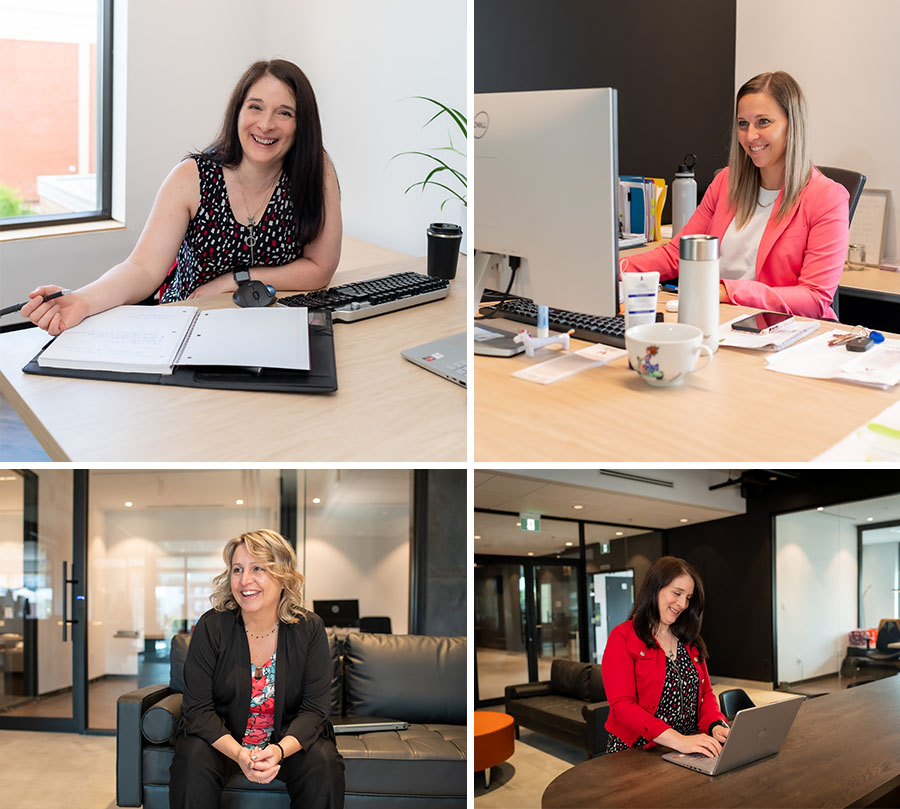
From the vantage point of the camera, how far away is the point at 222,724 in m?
1.92

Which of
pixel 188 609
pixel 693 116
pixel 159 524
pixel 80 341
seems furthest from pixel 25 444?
pixel 693 116

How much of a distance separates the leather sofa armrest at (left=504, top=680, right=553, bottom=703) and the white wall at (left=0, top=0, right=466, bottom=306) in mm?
2230

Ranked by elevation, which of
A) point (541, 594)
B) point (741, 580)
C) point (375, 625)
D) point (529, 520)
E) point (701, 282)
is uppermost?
point (701, 282)

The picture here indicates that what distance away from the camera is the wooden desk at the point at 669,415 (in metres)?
1.11

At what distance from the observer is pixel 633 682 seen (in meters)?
1.92

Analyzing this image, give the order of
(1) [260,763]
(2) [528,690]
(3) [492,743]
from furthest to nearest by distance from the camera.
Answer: (2) [528,690], (3) [492,743], (1) [260,763]

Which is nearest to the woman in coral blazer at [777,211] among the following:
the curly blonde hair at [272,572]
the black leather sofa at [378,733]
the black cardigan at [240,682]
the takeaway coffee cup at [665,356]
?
the takeaway coffee cup at [665,356]

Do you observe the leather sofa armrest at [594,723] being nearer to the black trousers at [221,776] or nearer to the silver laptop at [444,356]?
the black trousers at [221,776]

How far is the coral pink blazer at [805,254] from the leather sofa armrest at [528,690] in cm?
248

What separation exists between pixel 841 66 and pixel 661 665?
11.7 feet

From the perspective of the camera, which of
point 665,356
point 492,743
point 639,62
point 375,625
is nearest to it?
point 665,356

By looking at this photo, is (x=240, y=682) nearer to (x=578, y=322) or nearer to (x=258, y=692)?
(x=258, y=692)

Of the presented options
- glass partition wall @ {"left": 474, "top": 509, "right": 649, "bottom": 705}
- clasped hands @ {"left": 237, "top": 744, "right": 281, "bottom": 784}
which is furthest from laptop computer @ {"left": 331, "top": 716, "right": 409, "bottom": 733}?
clasped hands @ {"left": 237, "top": 744, "right": 281, "bottom": 784}

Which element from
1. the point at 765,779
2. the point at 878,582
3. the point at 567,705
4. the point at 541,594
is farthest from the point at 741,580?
the point at 765,779
